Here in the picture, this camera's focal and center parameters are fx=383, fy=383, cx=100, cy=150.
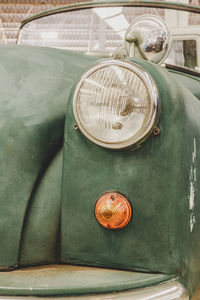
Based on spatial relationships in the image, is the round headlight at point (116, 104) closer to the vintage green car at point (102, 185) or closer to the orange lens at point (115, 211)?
the vintage green car at point (102, 185)

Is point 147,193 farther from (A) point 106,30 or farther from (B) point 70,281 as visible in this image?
(A) point 106,30

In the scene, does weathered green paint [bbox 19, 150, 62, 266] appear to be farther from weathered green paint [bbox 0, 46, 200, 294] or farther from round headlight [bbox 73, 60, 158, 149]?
round headlight [bbox 73, 60, 158, 149]

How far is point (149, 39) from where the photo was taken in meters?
1.99

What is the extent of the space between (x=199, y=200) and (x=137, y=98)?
17.5 inches

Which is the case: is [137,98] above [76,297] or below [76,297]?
above

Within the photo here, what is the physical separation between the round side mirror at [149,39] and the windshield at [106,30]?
0.98 feet

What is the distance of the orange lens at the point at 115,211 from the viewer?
4.00 ft

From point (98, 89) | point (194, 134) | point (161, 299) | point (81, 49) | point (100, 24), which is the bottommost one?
point (161, 299)

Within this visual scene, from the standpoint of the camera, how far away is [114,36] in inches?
97.7

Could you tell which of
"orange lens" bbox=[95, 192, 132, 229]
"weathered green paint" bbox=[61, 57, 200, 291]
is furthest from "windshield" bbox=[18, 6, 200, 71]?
"orange lens" bbox=[95, 192, 132, 229]

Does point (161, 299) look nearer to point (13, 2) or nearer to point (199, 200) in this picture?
point (199, 200)

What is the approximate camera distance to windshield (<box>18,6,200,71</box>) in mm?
2455

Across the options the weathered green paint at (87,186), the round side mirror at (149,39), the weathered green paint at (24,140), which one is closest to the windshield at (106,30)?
the round side mirror at (149,39)

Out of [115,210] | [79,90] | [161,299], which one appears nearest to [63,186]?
[115,210]
